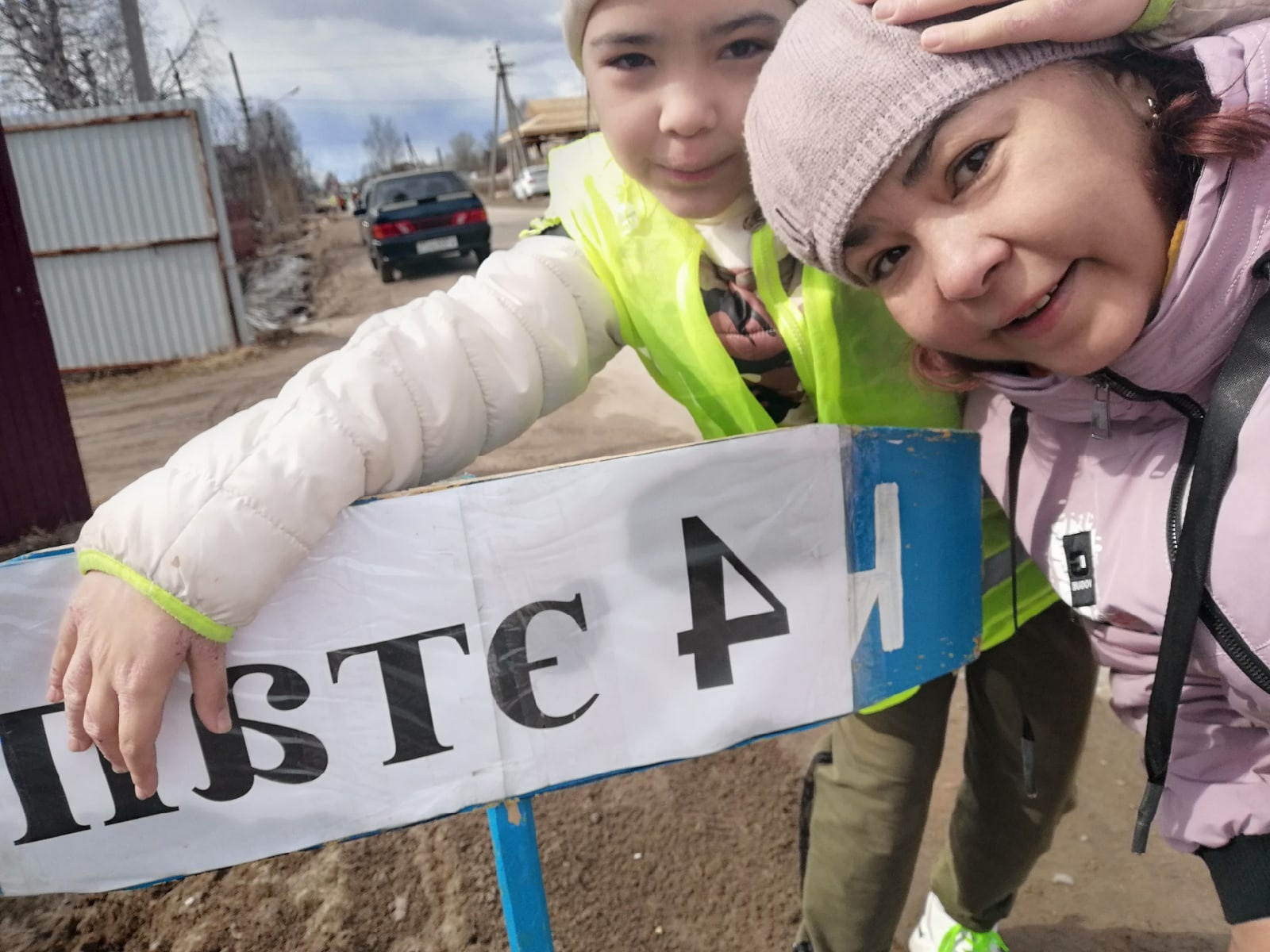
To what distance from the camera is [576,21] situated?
50.8 inches

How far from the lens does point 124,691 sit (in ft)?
2.92

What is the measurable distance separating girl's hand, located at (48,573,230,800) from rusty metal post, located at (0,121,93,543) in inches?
159

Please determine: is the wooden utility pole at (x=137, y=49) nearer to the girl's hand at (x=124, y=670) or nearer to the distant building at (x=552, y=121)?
the girl's hand at (x=124, y=670)

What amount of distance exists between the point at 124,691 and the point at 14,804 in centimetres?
21

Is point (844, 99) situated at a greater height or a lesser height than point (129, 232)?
lesser

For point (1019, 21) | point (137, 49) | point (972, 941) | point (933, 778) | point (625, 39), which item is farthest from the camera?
point (137, 49)

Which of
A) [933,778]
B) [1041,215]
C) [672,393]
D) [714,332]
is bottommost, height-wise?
[933,778]

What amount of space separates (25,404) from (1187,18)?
479cm

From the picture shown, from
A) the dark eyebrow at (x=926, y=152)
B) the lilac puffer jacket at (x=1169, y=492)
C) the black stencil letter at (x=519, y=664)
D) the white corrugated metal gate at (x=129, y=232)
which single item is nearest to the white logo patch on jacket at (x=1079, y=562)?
the lilac puffer jacket at (x=1169, y=492)

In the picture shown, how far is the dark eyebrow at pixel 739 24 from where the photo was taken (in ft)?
3.81

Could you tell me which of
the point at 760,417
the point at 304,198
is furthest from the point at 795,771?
the point at 304,198

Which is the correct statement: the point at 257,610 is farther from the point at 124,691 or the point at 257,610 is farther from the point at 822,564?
the point at 822,564

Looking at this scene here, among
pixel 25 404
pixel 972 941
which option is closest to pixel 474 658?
pixel 972 941

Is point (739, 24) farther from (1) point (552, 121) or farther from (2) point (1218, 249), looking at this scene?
(1) point (552, 121)
